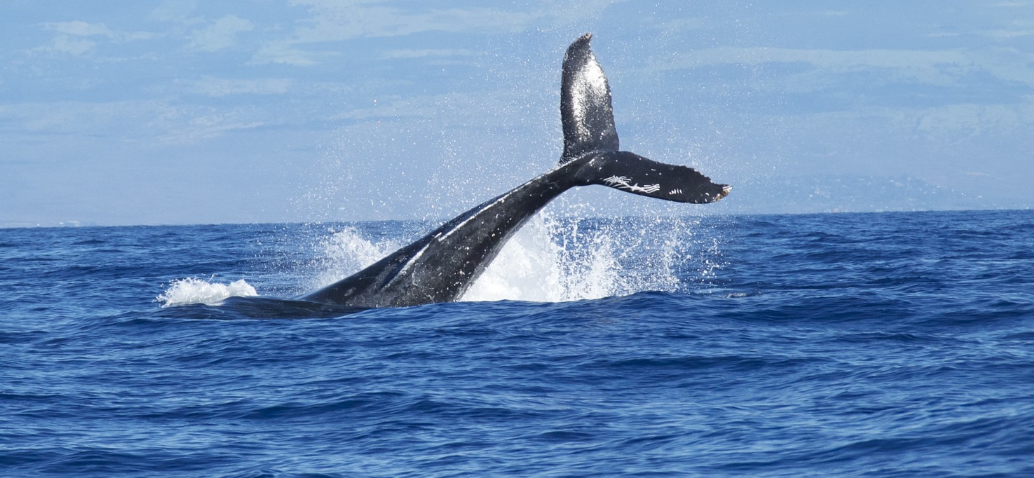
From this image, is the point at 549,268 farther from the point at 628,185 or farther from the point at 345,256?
the point at 345,256

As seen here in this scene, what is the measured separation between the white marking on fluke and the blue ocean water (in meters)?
1.63

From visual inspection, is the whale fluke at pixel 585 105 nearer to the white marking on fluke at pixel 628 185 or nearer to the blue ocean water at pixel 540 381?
the white marking on fluke at pixel 628 185

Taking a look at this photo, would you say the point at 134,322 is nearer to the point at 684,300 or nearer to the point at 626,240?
the point at 684,300

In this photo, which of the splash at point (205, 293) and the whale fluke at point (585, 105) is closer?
the whale fluke at point (585, 105)

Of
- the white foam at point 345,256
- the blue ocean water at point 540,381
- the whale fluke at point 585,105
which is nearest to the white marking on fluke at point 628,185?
the whale fluke at point 585,105

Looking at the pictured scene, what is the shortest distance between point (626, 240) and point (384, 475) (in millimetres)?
30920

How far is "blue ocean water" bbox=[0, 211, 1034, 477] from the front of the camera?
8.09m

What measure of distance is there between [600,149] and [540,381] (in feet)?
15.8

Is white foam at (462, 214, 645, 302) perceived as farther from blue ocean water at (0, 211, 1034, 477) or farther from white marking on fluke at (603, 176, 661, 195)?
white marking on fluke at (603, 176, 661, 195)

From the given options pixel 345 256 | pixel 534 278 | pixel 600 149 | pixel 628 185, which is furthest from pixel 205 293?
pixel 345 256

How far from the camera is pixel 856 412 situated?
29.3ft

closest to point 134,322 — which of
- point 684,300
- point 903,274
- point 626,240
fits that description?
point 684,300

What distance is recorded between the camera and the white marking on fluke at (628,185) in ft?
44.1

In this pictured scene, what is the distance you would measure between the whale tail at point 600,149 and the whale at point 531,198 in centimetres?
1
